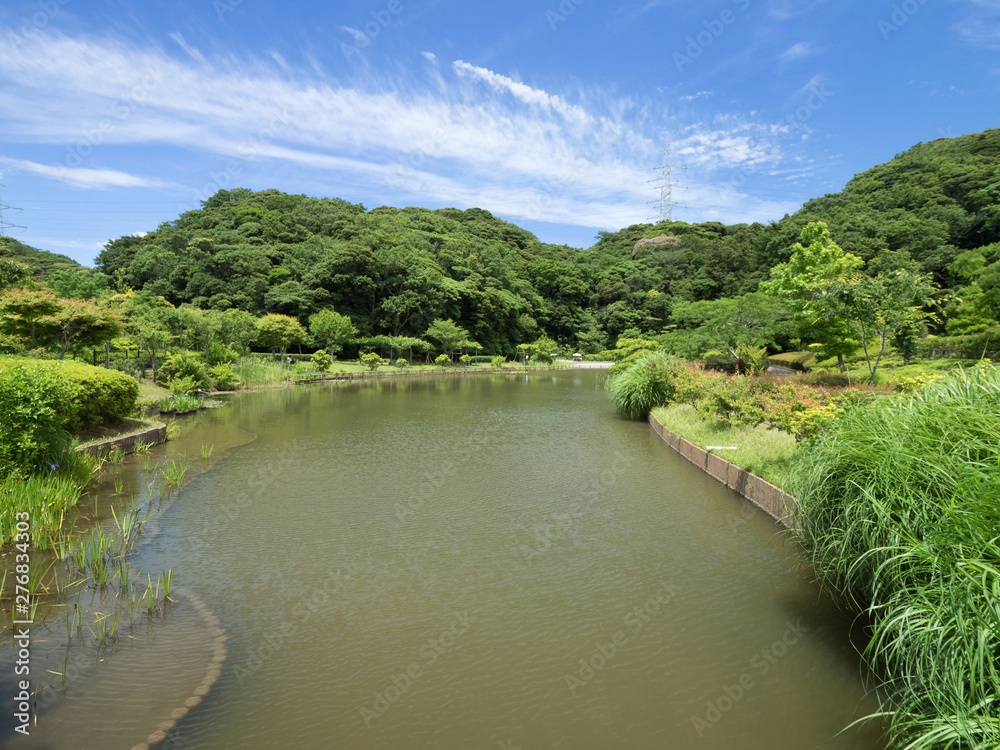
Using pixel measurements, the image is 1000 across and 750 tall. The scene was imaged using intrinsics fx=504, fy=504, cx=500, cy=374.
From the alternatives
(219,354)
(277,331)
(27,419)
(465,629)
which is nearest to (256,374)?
(219,354)

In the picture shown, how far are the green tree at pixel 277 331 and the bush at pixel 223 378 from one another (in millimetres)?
10185

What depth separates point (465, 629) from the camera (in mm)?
4367

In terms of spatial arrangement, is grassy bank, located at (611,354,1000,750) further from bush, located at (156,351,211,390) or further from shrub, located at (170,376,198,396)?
bush, located at (156,351,211,390)

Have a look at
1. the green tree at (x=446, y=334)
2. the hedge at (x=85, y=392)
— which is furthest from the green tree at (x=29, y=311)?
the green tree at (x=446, y=334)

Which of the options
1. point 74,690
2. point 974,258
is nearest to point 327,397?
point 74,690

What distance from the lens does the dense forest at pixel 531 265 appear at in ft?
119

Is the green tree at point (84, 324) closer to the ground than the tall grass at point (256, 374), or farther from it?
farther from it

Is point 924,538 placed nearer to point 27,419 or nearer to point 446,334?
point 27,419

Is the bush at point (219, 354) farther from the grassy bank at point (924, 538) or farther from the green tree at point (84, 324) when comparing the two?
the grassy bank at point (924, 538)

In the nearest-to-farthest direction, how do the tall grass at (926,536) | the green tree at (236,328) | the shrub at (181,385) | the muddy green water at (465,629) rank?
the tall grass at (926,536)
the muddy green water at (465,629)
the shrub at (181,385)
the green tree at (236,328)

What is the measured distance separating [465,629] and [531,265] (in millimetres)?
72930

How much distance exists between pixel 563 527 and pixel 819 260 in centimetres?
2482

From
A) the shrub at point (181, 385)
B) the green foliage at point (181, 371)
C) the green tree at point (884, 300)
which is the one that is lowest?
the shrub at point (181, 385)

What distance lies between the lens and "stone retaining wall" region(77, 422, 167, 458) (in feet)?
30.9
